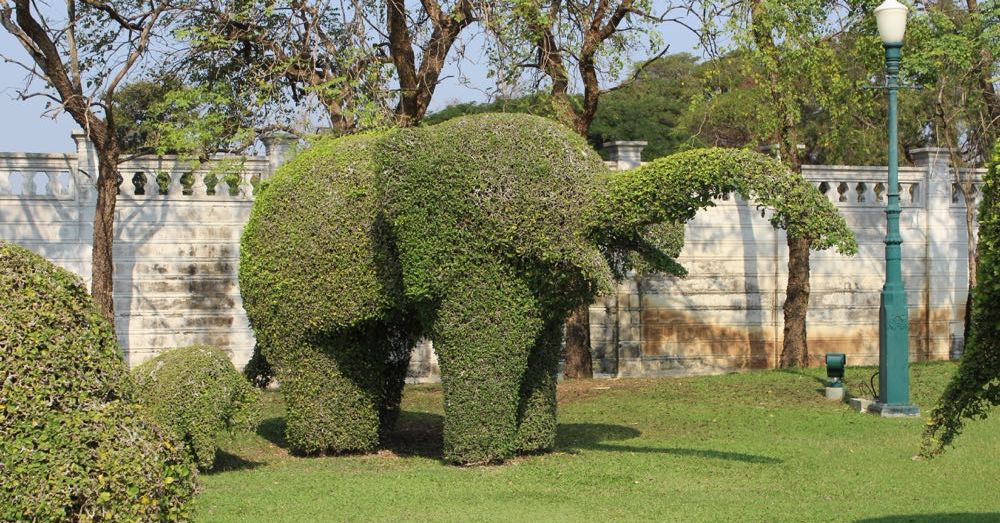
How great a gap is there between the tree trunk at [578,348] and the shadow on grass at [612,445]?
12.4 feet

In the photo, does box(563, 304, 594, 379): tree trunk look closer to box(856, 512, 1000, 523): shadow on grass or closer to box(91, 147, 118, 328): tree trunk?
box(91, 147, 118, 328): tree trunk

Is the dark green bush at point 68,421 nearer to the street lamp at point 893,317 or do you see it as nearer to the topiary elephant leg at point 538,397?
the topiary elephant leg at point 538,397

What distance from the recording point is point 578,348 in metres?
17.5

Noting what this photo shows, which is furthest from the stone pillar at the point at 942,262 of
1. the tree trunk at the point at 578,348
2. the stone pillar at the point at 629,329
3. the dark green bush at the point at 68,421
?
the dark green bush at the point at 68,421

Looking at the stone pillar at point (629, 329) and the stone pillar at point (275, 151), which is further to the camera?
the stone pillar at point (629, 329)

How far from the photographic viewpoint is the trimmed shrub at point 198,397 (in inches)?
424

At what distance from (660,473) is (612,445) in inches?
65.4

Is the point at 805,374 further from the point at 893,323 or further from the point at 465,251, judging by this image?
the point at 465,251

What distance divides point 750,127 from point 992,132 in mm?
4765

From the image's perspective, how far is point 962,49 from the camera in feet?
55.1

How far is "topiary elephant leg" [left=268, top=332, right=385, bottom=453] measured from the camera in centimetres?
1172

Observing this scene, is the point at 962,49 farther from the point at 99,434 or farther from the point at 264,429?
the point at 99,434

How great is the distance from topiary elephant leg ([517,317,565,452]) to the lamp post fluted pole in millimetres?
4159

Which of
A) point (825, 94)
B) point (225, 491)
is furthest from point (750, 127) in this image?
point (225, 491)
